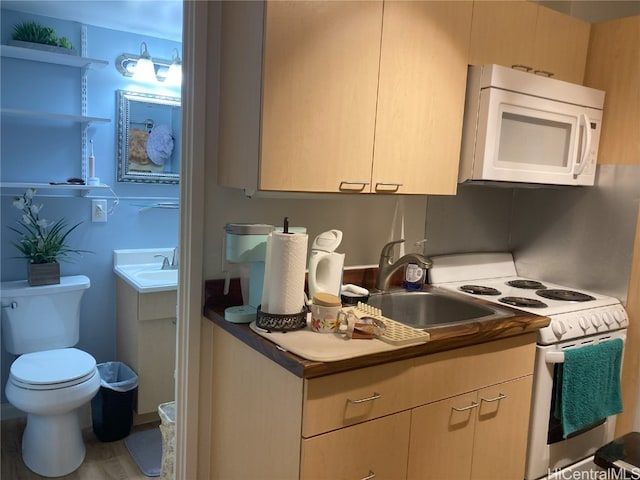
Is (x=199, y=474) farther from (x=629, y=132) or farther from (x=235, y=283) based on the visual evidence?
(x=629, y=132)

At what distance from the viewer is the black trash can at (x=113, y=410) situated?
2.56m

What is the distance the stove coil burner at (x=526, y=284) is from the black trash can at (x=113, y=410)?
1996 millimetres

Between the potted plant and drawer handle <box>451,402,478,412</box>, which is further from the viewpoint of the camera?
the potted plant

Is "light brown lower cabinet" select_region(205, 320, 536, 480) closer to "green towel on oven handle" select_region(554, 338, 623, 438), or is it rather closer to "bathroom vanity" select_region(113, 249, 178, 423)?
"green towel on oven handle" select_region(554, 338, 623, 438)

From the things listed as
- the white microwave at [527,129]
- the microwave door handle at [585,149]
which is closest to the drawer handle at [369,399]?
the white microwave at [527,129]

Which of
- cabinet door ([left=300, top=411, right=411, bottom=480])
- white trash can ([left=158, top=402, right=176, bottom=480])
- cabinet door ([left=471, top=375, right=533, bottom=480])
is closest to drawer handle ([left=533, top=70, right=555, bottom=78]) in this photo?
cabinet door ([left=471, top=375, right=533, bottom=480])

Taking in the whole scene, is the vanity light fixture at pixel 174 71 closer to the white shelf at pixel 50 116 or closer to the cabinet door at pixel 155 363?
the white shelf at pixel 50 116

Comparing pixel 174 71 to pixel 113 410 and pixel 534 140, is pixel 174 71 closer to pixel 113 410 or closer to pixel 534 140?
pixel 113 410

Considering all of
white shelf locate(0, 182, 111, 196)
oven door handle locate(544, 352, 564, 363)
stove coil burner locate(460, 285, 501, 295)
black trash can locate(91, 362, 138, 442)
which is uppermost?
white shelf locate(0, 182, 111, 196)

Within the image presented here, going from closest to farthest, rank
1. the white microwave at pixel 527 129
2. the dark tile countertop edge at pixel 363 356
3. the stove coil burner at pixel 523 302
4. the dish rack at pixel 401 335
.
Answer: the dark tile countertop edge at pixel 363 356
the dish rack at pixel 401 335
the white microwave at pixel 527 129
the stove coil burner at pixel 523 302

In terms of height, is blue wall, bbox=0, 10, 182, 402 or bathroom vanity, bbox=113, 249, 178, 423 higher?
blue wall, bbox=0, 10, 182, 402

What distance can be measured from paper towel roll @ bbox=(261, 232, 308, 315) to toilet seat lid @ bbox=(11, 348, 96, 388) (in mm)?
1335

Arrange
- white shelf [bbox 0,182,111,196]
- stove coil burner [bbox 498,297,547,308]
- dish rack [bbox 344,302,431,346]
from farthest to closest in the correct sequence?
white shelf [bbox 0,182,111,196]
stove coil burner [bbox 498,297,547,308]
dish rack [bbox 344,302,431,346]

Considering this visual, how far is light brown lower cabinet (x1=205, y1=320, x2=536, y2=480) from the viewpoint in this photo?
1322 millimetres
